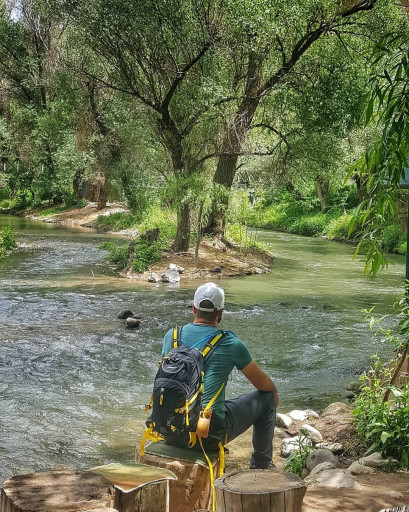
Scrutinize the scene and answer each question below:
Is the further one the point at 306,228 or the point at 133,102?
the point at 306,228

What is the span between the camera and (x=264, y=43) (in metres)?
21.2

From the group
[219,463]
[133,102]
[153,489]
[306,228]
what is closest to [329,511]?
[219,463]

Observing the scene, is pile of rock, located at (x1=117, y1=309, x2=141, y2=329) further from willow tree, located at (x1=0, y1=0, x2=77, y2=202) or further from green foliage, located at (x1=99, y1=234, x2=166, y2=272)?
willow tree, located at (x1=0, y1=0, x2=77, y2=202)

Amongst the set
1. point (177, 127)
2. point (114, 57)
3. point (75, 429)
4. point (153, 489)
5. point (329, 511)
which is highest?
point (114, 57)

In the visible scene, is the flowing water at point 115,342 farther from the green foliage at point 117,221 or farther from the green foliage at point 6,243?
the green foliage at point 117,221

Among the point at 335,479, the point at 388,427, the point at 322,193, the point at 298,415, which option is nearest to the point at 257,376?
the point at 335,479

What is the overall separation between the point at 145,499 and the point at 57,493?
571 mm

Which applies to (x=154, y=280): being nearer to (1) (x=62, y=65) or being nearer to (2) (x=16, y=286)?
(2) (x=16, y=286)

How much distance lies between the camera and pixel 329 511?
448 centimetres

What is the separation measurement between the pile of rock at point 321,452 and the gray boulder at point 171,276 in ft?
38.1

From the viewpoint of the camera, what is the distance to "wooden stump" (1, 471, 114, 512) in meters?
3.24

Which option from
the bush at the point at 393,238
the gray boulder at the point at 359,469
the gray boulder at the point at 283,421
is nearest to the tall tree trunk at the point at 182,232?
the bush at the point at 393,238

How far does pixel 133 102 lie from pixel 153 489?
72.5ft

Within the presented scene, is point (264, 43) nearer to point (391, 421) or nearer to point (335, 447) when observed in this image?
point (335, 447)
